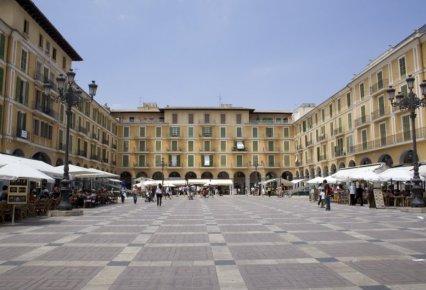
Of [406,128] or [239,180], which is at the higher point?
[406,128]

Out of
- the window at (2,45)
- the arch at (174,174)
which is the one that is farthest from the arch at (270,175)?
the window at (2,45)

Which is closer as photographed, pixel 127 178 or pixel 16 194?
pixel 16 194

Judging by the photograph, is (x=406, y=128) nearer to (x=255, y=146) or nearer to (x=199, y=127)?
(x=255, y=146)

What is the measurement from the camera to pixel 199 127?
66.5 m

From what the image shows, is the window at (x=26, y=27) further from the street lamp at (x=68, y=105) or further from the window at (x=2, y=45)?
the street lamp at (x=68, y=105)

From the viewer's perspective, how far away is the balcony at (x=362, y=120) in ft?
129

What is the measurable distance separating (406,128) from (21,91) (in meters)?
30.9

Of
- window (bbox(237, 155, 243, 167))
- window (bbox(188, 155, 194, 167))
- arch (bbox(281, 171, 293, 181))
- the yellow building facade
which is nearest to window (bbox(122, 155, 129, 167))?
window (bbox(188, 155, 194, 167))

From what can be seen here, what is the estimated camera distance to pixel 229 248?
343 inches

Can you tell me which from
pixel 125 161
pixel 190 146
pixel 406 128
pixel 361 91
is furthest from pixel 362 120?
pixel 125 161

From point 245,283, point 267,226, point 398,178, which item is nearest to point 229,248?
point 245,283

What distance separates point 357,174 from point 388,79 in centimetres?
1362

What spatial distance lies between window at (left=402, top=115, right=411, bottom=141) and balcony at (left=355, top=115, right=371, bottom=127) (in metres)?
5.95

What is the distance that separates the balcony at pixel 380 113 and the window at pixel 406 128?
243 centimetres
